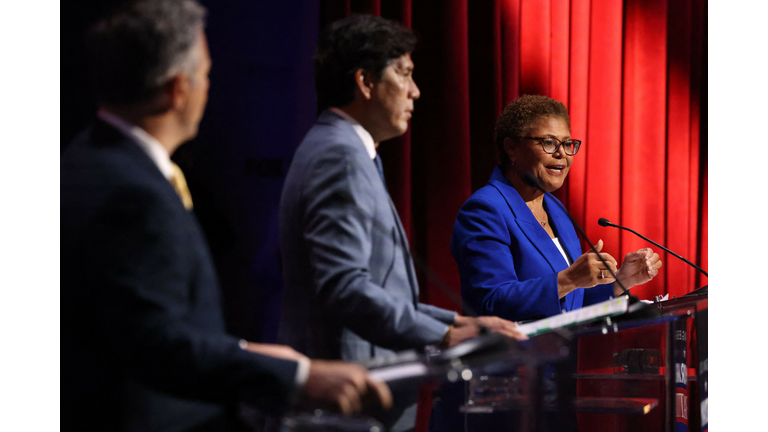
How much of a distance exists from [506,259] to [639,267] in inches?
17.4

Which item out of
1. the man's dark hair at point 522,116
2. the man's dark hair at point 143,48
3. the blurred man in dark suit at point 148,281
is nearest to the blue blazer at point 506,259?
the man's dark hair at point 522,116

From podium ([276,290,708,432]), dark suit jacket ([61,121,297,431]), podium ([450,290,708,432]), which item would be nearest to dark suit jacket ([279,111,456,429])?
podium ([276,290,708,432])

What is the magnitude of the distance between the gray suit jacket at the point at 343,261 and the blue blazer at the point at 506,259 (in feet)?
1.59

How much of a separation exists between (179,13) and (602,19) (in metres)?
2.30

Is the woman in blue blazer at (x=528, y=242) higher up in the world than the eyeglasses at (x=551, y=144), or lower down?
lower down

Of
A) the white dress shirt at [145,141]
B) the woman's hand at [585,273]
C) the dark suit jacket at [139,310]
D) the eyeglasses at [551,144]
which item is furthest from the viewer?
the eyeglasses at [551,144]

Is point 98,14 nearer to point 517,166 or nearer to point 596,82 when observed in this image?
point 517,166

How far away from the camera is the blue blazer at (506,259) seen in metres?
1.84

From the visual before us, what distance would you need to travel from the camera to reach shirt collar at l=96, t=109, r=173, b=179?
1.00 meters

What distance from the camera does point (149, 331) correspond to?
0.86 metres

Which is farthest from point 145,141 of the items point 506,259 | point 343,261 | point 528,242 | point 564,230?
point 564,230

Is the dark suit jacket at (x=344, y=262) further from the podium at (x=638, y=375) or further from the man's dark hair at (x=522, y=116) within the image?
the man's dark hair at (x=522, y=116)

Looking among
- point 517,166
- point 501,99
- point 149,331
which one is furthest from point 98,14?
point 501,99

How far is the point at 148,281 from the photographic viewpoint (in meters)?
0.89
